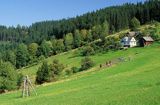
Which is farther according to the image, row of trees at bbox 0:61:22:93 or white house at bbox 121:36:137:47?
white house at bbox 121:36:137:47

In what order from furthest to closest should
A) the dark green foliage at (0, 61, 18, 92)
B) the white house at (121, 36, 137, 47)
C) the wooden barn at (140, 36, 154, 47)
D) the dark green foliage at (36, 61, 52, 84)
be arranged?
the white house at (121, 36, 137, 47) → the wooden barn at (140, 36, 154, 47) → the dark green foliage at (36, 61, 52, 84) → the dark green foliage at (0, 61, 18, 92)

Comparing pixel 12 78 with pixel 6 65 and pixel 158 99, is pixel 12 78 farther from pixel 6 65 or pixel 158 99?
Answer: pixel 158 99

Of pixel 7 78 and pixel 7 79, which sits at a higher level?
pixel 7 78

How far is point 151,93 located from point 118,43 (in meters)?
127

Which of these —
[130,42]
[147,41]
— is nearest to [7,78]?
[147,41]

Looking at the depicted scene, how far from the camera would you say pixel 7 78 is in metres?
99.6

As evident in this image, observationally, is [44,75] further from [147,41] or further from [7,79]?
[147,41]

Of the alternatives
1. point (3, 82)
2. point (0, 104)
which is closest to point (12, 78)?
point (3, 82)

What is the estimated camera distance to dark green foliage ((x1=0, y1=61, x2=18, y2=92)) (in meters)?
95.5

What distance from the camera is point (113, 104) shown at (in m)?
30.9

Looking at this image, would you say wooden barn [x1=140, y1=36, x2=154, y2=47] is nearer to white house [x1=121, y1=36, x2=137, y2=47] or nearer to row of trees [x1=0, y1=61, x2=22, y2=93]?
white house [x1=121, y1=36, x2=137, y2=47]

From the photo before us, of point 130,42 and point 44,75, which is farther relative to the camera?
point 130,42

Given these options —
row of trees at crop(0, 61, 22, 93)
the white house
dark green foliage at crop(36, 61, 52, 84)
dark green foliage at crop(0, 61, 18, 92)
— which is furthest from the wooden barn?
dark green foliage at crop(0, 61, 18, 92)

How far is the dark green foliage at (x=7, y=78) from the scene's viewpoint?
95.5 meters
